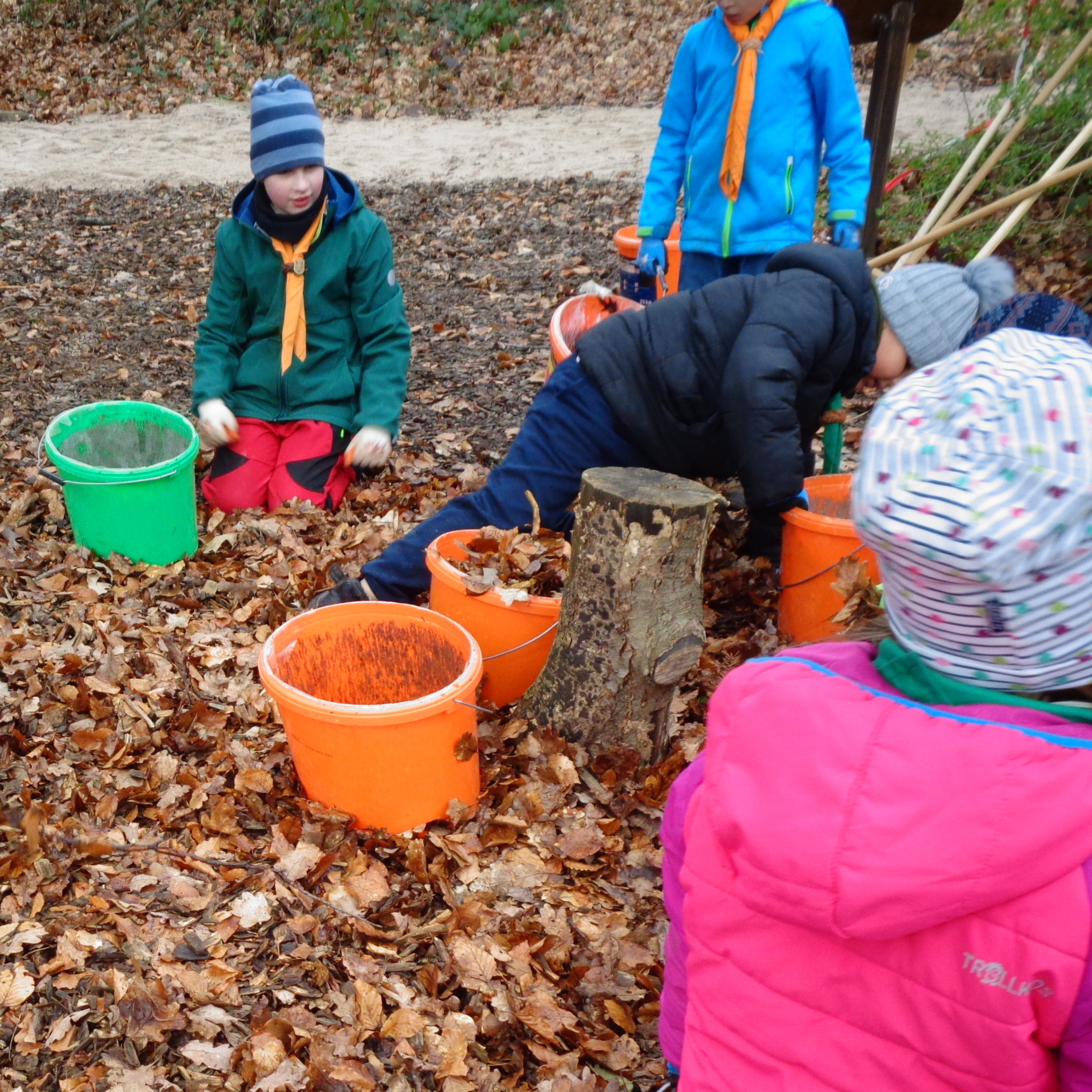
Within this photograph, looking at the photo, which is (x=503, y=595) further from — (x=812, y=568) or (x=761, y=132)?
(x=761, y=132)

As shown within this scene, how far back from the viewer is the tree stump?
2721 mm

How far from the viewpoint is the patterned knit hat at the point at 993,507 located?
1106 mm

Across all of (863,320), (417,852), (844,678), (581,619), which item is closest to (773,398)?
(863,320)

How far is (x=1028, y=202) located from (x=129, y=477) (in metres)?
5.04

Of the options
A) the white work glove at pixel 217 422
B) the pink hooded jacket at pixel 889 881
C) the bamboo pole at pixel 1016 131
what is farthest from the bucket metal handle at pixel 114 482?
the bamboo pole at pixel 1016 131

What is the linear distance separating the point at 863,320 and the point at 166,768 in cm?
260

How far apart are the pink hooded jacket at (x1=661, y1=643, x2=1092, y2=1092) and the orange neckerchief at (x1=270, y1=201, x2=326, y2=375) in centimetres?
364

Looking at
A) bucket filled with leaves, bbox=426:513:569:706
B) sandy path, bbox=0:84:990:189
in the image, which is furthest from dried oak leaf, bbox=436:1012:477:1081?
sandy path, bbox=0:84:990:189

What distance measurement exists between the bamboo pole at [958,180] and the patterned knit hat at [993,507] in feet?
17.1

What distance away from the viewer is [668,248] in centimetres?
583

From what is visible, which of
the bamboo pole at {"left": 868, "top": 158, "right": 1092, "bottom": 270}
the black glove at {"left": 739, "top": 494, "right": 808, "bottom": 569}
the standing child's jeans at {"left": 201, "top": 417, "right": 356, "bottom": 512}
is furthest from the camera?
the bamboo pole at {"left": 868, "top": 158, "right": 1092, "bottom": 270}

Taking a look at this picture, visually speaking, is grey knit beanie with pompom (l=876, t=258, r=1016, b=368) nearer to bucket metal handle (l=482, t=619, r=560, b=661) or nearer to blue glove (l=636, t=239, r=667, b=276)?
bucket metal handle (l=482, t=619, r=560, b=661)

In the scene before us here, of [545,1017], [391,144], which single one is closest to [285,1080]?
[545,1017]

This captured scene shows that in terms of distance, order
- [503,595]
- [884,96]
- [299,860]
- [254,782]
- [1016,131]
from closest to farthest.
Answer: [299,860], [254,782], [503,595], [884,96], [1016,131]
